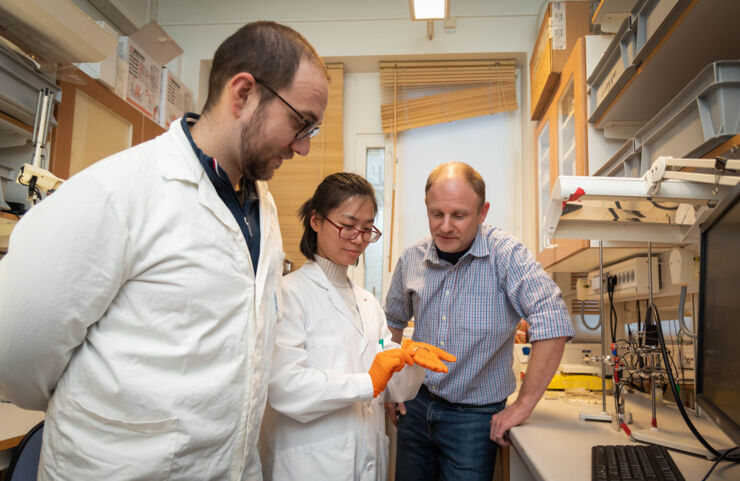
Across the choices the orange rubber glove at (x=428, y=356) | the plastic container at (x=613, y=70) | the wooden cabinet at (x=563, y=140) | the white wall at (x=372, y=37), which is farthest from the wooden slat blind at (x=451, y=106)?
the orange rubber glove at (x=428, y=356)

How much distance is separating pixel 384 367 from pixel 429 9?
2.17 m

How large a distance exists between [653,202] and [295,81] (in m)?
0.84

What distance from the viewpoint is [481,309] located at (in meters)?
1.61

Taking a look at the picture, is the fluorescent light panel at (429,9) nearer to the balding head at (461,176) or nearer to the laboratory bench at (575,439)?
the balding head at (461,176)

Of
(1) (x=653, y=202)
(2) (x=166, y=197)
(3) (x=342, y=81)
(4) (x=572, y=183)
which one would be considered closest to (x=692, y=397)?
(1) (x=653, y=202)

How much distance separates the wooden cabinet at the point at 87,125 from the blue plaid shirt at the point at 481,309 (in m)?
1.62

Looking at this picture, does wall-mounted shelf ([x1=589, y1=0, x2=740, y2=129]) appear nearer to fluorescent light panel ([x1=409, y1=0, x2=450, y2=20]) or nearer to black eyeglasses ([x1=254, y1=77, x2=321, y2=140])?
black eyeglasses ([x1=254, y1=77, x2=321, y2=140])

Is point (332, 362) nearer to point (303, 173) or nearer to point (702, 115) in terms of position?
point (702, 115)

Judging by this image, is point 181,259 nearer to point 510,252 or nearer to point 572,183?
point 572,183

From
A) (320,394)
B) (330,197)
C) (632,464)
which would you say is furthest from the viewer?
(330,197)

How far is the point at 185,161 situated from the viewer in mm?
942

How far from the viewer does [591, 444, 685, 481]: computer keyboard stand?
101 centimetres

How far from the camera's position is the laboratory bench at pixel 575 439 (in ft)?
3.65

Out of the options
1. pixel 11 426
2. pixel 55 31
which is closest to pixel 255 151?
pixel 11 426
